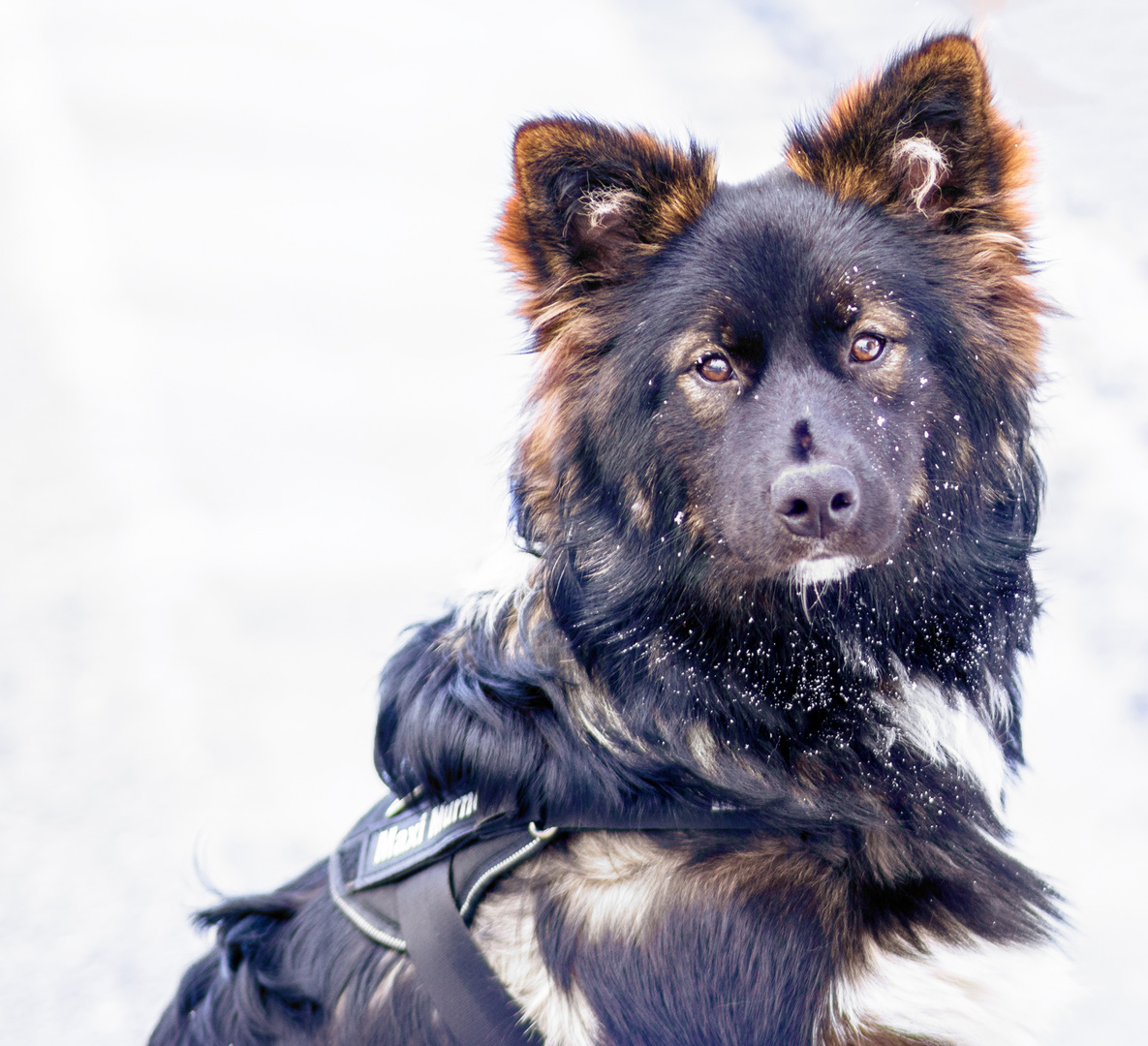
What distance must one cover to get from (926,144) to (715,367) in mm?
728

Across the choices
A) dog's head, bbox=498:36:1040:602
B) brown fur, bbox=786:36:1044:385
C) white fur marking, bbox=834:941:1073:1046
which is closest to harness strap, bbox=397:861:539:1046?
white fur marking, bbox=834:941:1073:1046

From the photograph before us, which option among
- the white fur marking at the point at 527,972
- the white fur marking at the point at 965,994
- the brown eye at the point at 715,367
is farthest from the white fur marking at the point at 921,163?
the white fur marking at the point at 527,972

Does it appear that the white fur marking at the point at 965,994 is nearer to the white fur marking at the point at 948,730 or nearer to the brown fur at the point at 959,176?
the white fur marking at the point at 948,730

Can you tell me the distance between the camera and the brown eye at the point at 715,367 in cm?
233

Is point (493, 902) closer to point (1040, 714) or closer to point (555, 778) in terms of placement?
point (555, 778)

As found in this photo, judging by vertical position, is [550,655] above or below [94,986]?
above

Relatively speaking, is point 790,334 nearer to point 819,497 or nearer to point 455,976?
point 819,497

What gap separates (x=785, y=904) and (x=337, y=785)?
2.59 meters

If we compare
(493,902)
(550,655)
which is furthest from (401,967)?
(550,655)

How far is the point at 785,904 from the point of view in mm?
2051

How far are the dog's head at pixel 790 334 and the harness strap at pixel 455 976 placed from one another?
0.89 meters

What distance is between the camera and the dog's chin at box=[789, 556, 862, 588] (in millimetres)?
2170

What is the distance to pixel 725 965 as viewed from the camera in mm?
2051

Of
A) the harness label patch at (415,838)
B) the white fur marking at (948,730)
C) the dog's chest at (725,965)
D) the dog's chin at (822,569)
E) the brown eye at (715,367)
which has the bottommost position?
the dog's chest at (725,965)
